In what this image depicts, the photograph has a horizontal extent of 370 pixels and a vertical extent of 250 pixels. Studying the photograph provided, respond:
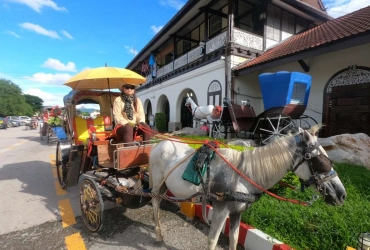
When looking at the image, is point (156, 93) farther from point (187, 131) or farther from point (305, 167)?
point (305, 167)

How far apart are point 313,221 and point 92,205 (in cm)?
302

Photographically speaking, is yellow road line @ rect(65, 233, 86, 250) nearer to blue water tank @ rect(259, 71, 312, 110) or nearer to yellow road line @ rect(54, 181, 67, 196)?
yellow road line @ rect(54, 181, 67, 196)

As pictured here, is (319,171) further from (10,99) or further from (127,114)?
(10,99)

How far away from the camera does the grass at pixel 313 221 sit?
2232 millimetres

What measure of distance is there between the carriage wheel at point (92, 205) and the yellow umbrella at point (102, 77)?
178 cm

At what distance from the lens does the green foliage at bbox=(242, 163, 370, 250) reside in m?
2.24

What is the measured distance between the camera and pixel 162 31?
13125mm

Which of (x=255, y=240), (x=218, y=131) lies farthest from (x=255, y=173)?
(x=218, y=131)

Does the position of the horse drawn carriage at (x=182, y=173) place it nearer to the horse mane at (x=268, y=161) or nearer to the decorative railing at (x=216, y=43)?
the horse mane at (x=268, y=161)

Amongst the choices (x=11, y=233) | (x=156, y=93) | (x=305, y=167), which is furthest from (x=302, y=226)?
(x=156, y=93)

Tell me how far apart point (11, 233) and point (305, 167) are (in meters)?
3.95

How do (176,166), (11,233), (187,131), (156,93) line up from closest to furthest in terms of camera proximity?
(176,166)
(11,233)
(187,131)
(156,93)

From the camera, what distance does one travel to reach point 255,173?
74.4 inches

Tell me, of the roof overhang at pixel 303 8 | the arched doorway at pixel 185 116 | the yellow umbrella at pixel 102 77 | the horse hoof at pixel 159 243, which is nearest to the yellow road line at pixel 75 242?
the horse hoof at pixel 159 243
